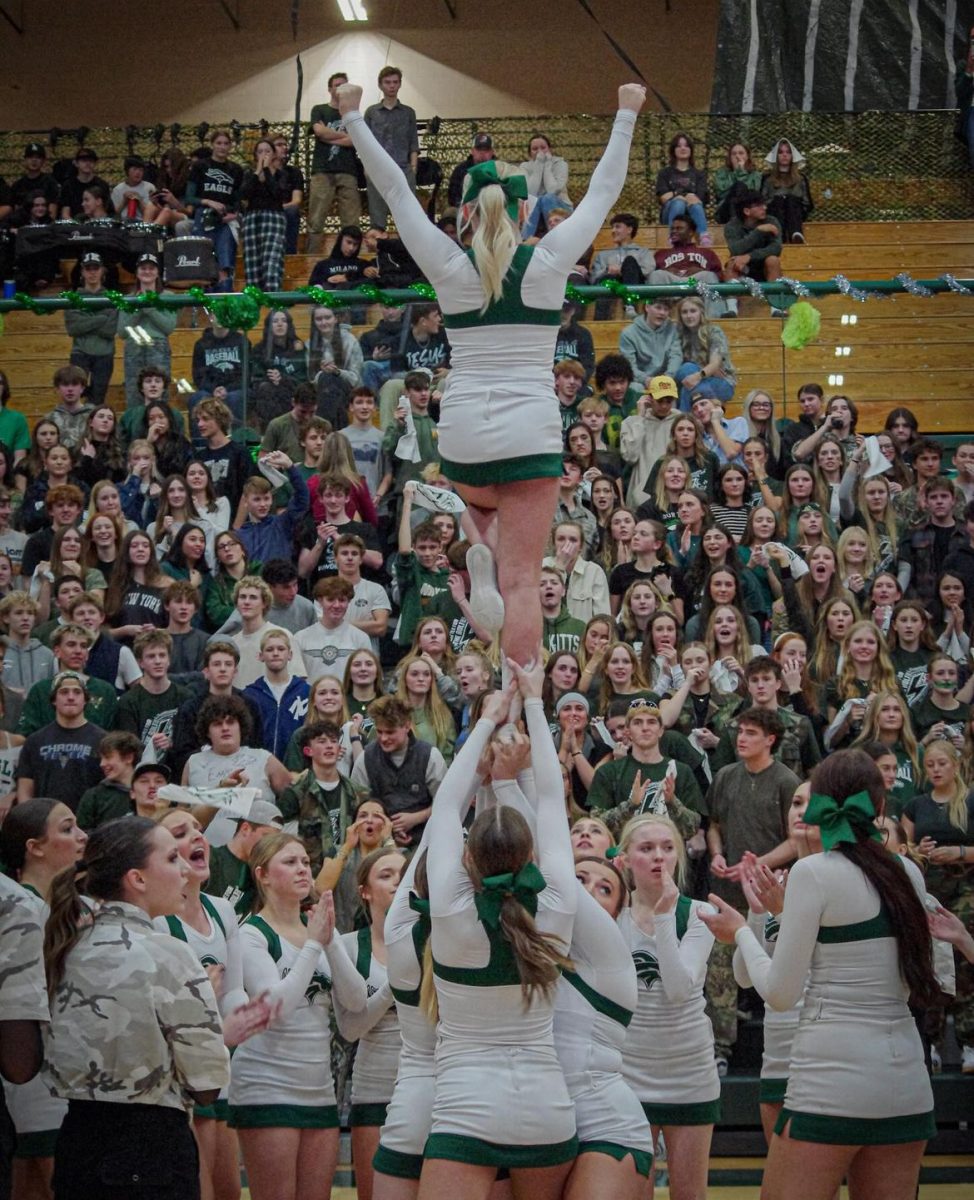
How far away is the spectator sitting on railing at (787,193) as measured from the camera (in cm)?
1488

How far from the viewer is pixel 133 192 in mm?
16375

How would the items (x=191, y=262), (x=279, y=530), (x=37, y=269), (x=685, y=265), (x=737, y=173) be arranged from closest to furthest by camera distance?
(x=279, y=530) → (x=685, y=265) → (x=191, y=262) → (x=37, y=269) → (x=737, y=173)

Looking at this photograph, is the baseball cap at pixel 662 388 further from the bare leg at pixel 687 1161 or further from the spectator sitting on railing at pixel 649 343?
the bare leg at pixel 687 1161

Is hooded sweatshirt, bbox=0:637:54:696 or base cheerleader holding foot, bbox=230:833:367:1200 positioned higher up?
hooded sweatshirt, bbox=0:637:54:696

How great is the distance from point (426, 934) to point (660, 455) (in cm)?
615

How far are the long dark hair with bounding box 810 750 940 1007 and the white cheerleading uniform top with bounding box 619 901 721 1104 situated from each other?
0.81 m

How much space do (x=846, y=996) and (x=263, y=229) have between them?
38.3 feet

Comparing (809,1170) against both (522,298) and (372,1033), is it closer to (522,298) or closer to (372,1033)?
(372,1033)

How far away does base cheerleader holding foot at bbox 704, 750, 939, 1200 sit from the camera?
431 centimetres

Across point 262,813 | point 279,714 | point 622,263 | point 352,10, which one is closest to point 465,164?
point 352,10

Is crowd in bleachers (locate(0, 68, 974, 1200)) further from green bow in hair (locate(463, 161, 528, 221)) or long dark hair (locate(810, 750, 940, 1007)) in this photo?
green bow in hair (locate(463, 161, 528, 221))

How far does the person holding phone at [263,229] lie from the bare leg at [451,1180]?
11.3 m

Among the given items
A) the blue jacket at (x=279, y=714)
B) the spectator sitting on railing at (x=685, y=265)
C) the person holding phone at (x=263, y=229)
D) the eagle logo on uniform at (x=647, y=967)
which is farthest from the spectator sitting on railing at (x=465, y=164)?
the eagle logo on uniform at (x=647, y=967)

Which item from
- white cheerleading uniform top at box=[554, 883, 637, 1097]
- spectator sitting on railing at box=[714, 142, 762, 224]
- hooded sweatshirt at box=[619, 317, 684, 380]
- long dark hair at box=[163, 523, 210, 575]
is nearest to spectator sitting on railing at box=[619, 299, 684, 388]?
hooded sweatshirt at box=[619, 317, 684, 380]
